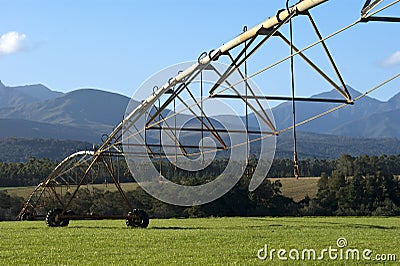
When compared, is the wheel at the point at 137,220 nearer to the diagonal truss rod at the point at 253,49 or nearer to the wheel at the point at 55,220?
the wheel at the point at 55,220

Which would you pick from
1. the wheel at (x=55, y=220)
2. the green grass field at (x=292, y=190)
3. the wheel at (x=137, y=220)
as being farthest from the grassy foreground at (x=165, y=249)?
the green grass field at (x=292, y=190)

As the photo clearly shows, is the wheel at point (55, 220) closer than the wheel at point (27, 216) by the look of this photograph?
Yes

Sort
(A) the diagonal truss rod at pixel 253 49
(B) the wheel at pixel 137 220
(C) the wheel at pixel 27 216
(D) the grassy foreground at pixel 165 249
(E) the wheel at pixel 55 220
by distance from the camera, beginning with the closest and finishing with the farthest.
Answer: (A) the diagonal truss rod at pixel 253 49
(D) the grassy foreground at pixel 165 249
(B) the wheel at pixel 137 220
(E) the wheel at pixel 55 220
(C) the wheel at pixel 27 216

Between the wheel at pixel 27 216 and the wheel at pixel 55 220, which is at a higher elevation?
the wheel at pixel 55 220

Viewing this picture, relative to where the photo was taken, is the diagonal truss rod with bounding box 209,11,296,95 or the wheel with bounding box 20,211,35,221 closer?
the diagonal truss rod with bounding box 209,11,296,95

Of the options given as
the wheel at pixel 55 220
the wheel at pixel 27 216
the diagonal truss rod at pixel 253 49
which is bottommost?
the wheel at pixel 27 216

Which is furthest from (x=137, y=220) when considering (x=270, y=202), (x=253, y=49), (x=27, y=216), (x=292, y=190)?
(x=292, y=190)

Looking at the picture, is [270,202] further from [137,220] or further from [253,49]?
[253,49]

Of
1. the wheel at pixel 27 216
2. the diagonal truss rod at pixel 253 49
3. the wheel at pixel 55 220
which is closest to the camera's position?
the diagonal truss rod at pixel 253 49

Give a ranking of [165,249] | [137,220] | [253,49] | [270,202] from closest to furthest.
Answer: [253,49] < [165,249] < [137,220] < [270,202]

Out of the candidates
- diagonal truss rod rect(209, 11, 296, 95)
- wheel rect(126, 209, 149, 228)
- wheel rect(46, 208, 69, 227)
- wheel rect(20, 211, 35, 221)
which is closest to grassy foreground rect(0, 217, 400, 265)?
diagonal truss rod rect(209, 11, 296, 95)

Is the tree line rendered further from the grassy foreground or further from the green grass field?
the grassy foreground

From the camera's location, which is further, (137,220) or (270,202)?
(270,202)

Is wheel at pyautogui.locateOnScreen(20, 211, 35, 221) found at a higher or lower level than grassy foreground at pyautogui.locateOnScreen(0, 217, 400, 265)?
lower
